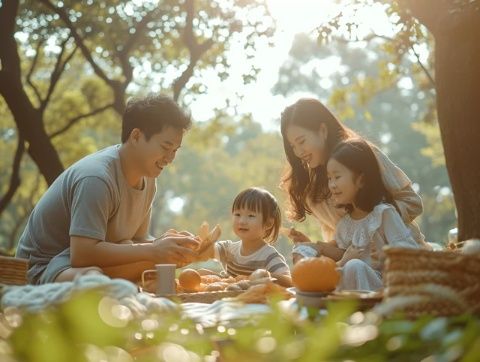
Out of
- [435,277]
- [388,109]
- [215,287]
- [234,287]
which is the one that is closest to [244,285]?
[234,287]

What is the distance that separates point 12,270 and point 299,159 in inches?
108

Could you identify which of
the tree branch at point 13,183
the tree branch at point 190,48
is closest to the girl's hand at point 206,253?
the tree branch at point 190,48

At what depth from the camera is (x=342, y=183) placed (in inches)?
Answer: 192

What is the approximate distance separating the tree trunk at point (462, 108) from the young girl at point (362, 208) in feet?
4.05

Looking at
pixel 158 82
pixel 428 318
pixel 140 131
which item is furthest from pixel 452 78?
pixel 158 82

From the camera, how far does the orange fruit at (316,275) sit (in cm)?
334

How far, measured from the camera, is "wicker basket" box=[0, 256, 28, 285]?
11.6 ft

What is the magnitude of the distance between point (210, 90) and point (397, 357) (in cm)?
1083

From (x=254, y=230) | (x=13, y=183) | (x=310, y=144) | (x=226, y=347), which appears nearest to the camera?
(x=226, y=347)

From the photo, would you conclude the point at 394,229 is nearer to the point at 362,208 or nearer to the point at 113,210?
the point at 362,208

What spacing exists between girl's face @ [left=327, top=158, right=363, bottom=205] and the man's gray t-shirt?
1.27 metres

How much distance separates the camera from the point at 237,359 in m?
1.38

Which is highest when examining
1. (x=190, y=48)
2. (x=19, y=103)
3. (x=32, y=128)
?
(x=190, y=48)

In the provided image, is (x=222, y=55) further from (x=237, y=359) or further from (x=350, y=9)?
(x=237, y=359)
